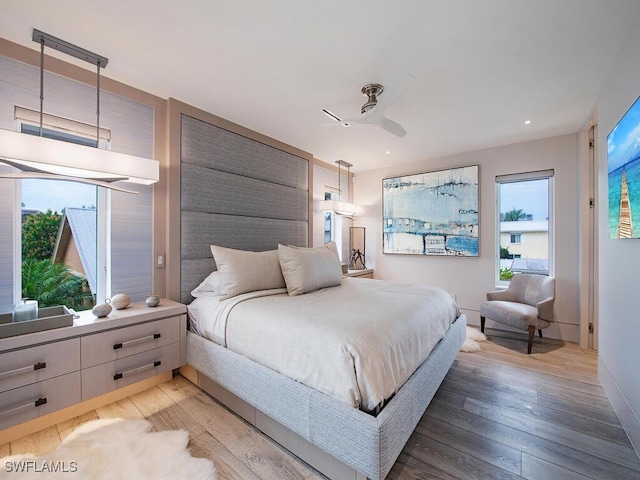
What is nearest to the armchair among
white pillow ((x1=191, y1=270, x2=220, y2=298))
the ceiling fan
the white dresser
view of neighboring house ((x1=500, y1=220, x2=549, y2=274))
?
view of neighboring house ((x1=500, y1=220, x2=549, y2=274))

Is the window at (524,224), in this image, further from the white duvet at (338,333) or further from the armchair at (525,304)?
the white duvet at (338,333)

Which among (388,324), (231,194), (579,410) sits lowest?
(579,410)

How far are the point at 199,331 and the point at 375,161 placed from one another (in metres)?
3.73

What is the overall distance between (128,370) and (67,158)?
5.14 ft

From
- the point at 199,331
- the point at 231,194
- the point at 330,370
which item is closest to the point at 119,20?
the point at 231,194

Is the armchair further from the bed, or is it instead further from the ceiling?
the ceiling

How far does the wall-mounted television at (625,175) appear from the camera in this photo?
5.00ft

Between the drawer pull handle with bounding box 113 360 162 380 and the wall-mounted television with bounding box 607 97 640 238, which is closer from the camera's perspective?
the wall-mounted television with bounding box 607 97 640 238

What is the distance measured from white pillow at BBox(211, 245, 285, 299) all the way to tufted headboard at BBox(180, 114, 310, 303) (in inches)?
16.2

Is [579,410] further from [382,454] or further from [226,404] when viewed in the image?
[226,404]

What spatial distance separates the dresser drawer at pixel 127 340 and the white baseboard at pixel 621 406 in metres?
3.25

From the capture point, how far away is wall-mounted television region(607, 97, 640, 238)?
1525mm

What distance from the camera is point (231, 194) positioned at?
3.11 meters

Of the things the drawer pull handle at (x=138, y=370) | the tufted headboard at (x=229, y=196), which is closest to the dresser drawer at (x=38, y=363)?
the drawer pull handle at (x=138, y=370)
